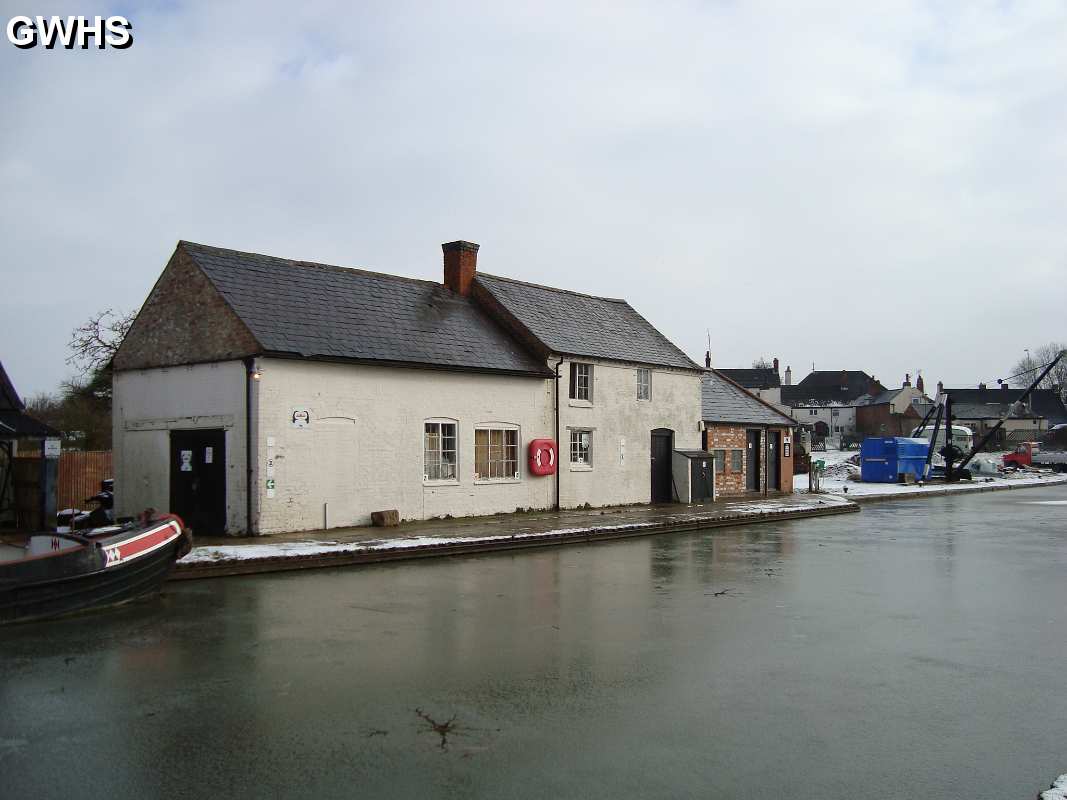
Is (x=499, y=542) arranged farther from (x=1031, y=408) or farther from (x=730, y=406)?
(x=1031, y=408)

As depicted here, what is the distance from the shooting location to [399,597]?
40.1ft

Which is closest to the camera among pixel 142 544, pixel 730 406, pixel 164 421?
pixel 142 544

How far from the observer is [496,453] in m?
23.7

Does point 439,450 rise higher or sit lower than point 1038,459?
higher

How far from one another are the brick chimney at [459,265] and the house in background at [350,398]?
0.05m

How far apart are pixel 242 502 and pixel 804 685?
43.7ft

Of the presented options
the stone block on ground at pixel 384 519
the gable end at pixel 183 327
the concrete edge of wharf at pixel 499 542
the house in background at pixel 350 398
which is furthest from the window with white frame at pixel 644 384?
the gable end at pixel 183 327

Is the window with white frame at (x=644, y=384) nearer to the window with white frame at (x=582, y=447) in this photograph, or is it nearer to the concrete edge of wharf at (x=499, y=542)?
the window with white frame at (x=582, y=447)

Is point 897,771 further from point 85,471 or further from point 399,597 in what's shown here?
point 85,471

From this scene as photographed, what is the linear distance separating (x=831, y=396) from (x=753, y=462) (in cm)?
8625

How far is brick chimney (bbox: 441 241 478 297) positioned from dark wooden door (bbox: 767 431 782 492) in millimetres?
15156

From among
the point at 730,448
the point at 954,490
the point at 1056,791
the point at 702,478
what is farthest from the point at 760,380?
the point at 1056,791

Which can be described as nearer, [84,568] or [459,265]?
[84,568]

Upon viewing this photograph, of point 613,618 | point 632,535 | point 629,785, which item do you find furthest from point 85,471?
point 629,785
